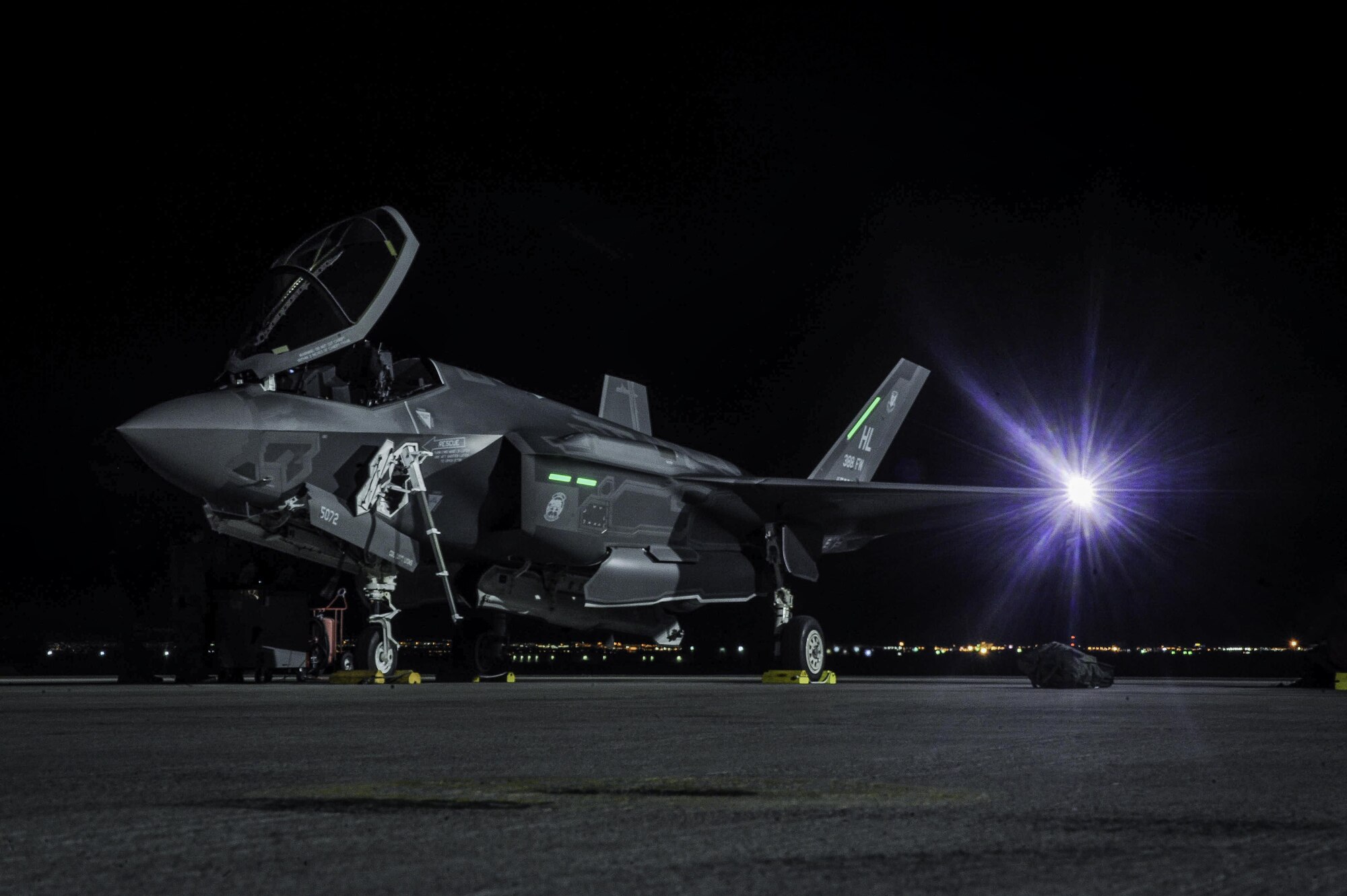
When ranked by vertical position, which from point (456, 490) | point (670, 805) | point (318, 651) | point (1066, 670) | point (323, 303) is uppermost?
point (323, 303)

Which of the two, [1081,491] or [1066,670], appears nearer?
[1066,670]

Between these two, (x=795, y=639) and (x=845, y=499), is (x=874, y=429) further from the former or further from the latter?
(x=795, y=639)

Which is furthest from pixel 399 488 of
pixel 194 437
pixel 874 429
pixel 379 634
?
pixel 874 429

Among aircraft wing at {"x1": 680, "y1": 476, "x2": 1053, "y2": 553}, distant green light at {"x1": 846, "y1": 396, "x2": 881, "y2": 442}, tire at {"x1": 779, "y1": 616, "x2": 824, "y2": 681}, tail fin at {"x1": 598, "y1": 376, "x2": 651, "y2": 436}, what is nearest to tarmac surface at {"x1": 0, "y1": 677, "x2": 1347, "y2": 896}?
tire at {"x1": 779, "y1": 616, "x2": 824, "y2": 681}

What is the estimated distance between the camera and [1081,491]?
21.0 m

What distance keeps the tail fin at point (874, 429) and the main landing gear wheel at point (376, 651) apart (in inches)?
416

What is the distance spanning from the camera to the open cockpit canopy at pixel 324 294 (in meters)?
14.2

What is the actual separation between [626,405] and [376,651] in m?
8.53

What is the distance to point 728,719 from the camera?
310 inches

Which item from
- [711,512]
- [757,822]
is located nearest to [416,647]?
[711,512]

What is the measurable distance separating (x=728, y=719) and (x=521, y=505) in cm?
880

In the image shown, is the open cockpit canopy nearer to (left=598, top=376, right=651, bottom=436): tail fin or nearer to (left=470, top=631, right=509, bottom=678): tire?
(left=470, top=631, right=509, bottom=678): tire

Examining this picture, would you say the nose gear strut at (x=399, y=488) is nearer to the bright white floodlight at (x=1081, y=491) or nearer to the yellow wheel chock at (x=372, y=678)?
the yellow wheel chock at (x=372, y=678)

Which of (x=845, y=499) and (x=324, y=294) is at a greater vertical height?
(x=324, y=294)
